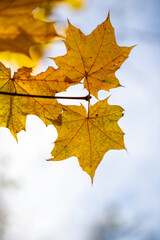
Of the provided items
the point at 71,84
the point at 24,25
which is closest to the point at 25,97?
the point at 71,84

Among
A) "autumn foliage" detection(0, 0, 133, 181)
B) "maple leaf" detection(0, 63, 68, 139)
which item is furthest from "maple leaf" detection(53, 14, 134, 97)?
"maple leaf" detection(0, 63, 68, 139)

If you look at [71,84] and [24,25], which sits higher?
[24,25]

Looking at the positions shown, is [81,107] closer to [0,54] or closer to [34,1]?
[0,54]

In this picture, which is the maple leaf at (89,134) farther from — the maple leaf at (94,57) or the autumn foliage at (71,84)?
the maple leaf at (94,57)

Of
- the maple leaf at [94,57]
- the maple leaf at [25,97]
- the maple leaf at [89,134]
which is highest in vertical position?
the maple leaf at [94,57]

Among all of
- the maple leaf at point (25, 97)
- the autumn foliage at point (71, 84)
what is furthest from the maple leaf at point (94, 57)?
the maple leaf at point (25, 97)

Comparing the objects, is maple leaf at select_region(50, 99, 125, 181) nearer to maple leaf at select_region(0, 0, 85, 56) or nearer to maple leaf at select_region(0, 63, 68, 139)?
maple leaf at select_region(0, 63, 68, 139)

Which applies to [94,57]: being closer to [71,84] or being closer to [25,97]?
[71,84]

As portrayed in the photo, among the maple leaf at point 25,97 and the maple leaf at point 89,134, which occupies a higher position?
the maple leaf at point 25,97
